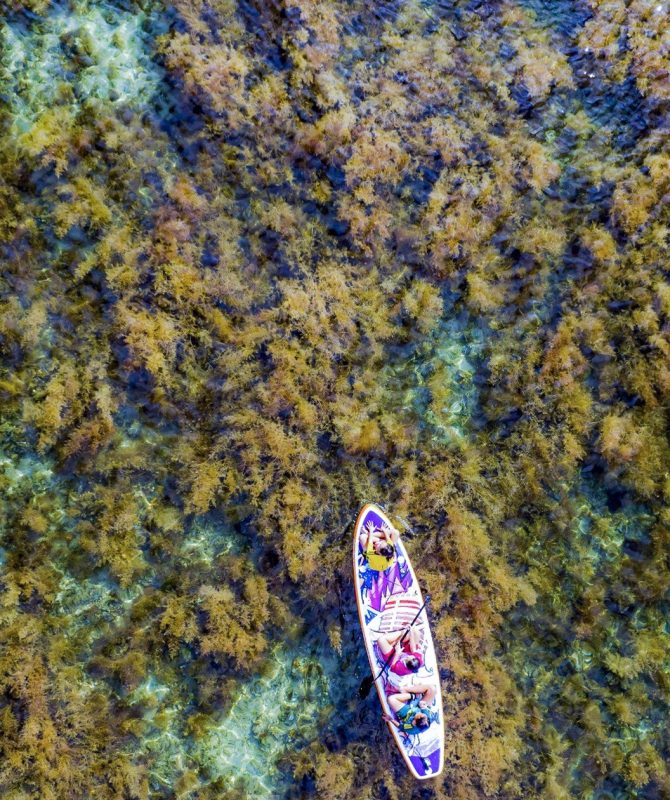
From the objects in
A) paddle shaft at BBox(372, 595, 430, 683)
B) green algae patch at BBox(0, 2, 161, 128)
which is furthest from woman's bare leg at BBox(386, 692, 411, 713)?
green algae patch at BBox(0, 2, 161, 128)

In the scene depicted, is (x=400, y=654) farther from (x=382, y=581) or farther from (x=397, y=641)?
(x=382, y=581)

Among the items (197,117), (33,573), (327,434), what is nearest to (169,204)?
(197,117)

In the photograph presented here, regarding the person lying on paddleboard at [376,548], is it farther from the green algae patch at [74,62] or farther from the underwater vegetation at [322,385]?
the green algae patch at [74,62]

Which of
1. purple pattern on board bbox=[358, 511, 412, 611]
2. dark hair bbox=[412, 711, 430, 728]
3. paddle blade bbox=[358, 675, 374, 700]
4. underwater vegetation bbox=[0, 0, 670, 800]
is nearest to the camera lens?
dark hair bbox=[412, 711, 430, 728]

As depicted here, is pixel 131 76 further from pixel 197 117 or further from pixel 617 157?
pixel 617 157

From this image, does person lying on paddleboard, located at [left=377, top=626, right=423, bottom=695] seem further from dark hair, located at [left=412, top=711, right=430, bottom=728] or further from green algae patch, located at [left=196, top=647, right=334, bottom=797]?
green algae patch, located at [left=196, top=647, right=334, bottom=797]
